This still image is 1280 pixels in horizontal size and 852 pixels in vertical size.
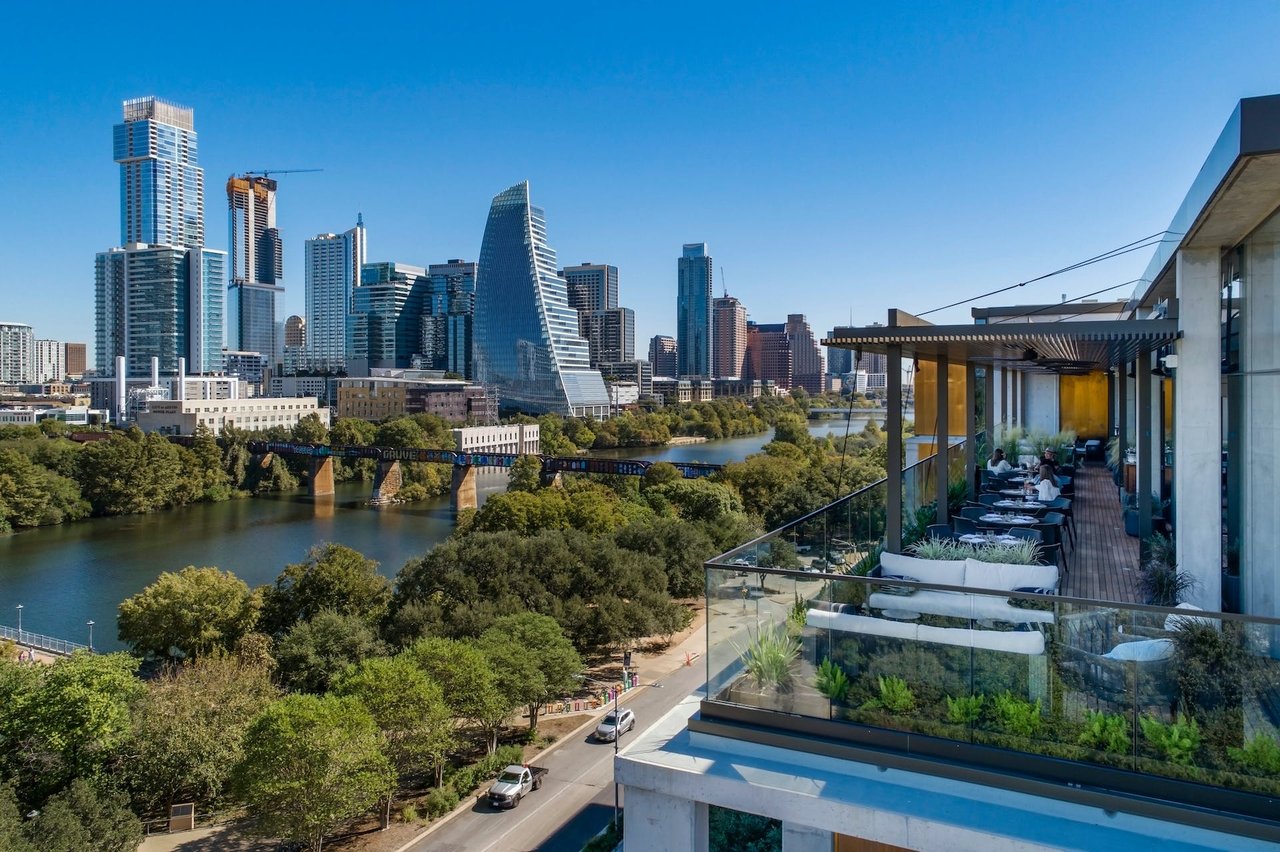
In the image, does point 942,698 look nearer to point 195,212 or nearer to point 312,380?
point 312,380

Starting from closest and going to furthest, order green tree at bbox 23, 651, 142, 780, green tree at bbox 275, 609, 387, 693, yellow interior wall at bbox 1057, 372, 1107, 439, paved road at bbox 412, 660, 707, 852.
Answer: paved road at bbox 412, 660, 707, 852, green tree at bbox 23, 651, 142, 780, green tree at bbox 275, 609, 387, 693, yellow interior wall at bbox 1057, 372, 1107, 439

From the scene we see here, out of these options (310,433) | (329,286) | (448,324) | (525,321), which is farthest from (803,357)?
(310,433)

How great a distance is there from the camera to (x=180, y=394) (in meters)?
72.7

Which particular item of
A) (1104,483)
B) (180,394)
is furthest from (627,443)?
(1104,483)

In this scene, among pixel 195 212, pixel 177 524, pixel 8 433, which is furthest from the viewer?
pixel 195 212

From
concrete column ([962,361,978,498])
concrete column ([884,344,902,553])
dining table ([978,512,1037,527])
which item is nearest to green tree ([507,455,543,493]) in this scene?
concrete column ([962,361,978,498])

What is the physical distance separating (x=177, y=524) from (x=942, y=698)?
37683mm

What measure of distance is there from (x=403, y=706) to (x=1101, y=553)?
8.39 m

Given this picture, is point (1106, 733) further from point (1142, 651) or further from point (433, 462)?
point (433, 462)

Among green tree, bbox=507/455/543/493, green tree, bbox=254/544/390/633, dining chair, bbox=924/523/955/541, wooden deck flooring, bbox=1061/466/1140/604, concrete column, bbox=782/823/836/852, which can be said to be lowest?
green tree, bbox=254/544/390/633

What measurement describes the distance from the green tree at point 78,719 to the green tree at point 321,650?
333 cm

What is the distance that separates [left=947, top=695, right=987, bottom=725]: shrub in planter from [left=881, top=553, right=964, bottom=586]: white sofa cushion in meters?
1.66

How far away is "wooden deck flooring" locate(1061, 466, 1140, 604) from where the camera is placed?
5980mm

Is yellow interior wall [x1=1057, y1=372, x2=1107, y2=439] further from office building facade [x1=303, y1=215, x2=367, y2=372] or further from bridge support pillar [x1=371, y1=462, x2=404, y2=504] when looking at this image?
office building facade [x1=303, y1=215, x2=367, y2=372]
